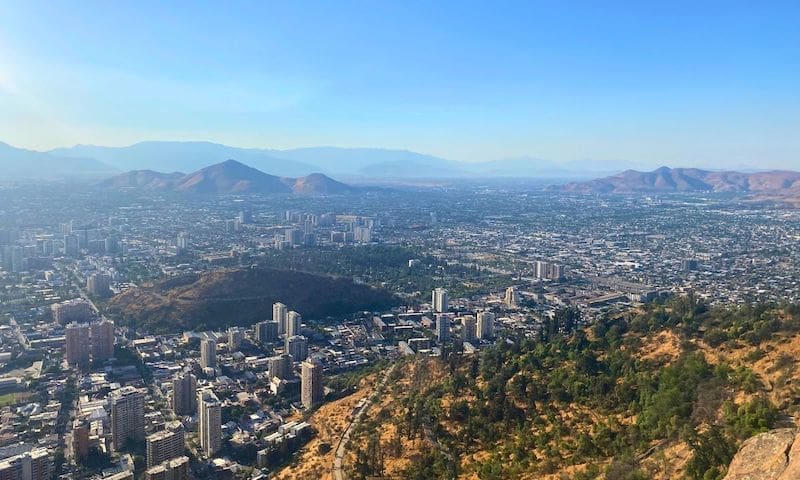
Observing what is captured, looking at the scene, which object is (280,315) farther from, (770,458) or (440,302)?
(770,458)

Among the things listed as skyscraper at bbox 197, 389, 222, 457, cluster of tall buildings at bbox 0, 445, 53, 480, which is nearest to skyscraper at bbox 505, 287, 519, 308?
skyscraper at bbox 197, 389, 222, 457

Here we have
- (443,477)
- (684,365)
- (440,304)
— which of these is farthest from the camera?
(440,304)

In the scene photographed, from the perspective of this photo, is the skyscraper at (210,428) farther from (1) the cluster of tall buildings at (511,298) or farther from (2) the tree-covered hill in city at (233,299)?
(1) the cluster of tall buildings at (511,298)

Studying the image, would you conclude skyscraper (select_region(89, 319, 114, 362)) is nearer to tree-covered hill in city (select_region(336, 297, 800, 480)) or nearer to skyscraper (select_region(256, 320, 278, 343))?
→ skyscraper (select_region(256, 320, 278, 343))

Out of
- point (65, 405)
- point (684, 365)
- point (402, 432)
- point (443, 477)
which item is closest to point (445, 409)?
point (402, 432)

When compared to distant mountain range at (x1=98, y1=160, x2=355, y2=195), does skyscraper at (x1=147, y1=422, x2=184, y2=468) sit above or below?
below

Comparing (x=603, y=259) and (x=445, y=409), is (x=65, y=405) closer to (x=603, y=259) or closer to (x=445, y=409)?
(x=445, y=409)
